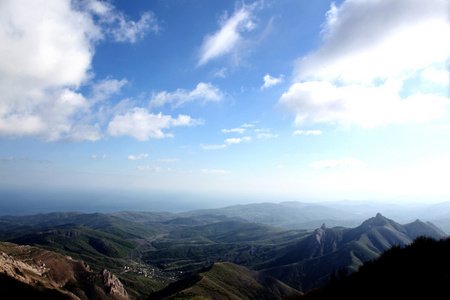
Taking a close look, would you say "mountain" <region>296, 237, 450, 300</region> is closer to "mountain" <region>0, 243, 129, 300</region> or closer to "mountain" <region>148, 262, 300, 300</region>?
"mountain" <region>148, 262, 300, 300</region>

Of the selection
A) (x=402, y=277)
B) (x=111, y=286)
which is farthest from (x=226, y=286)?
(x=402, y=277)

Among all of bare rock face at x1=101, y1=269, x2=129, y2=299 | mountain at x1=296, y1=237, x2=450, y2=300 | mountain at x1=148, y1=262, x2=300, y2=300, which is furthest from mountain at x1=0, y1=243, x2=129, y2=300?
mountain at x1=296, y1=237, x2=450, y2=300

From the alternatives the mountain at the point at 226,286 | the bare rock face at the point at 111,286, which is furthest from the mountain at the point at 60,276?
the mountain at the point at 226,286

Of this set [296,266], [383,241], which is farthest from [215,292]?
[383,241]

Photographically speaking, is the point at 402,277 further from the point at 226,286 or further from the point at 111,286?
the point at 111,286

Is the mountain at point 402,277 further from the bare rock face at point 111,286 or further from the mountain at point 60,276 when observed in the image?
the bare rock face at point 111,286

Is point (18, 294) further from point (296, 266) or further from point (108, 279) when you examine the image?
point (296, 266)
